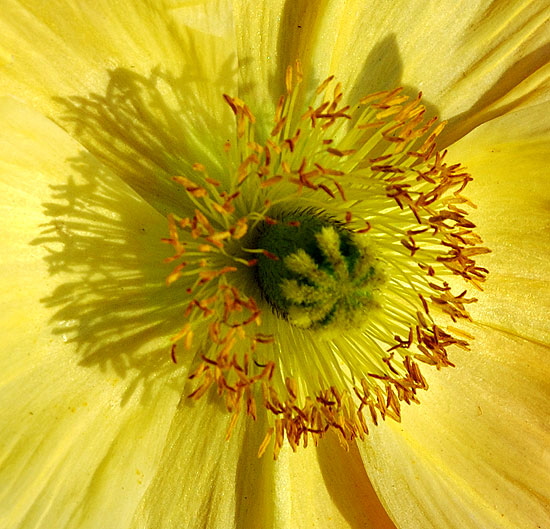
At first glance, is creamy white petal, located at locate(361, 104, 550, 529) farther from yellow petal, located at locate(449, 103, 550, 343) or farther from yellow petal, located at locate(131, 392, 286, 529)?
yellow petal, located at locate(131, 392, 286, 529)

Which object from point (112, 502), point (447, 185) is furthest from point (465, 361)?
point (112, 502)

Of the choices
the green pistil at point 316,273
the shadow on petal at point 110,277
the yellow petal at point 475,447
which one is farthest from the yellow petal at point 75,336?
the yellow petal at point 475,447

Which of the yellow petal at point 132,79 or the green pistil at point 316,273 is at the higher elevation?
the yellow petal at point 132,79

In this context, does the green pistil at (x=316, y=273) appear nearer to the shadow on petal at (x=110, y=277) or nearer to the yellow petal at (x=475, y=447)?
the shadow on petal at (x=110, y=277)

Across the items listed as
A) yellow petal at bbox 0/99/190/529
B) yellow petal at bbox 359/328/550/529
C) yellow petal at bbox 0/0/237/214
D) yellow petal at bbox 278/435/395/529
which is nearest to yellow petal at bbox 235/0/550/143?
yellow petal at bbox 0/0/237/214

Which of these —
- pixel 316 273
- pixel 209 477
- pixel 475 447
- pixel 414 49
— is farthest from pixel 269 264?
pixel 475 447

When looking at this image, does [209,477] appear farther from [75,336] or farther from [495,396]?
[495,396]
